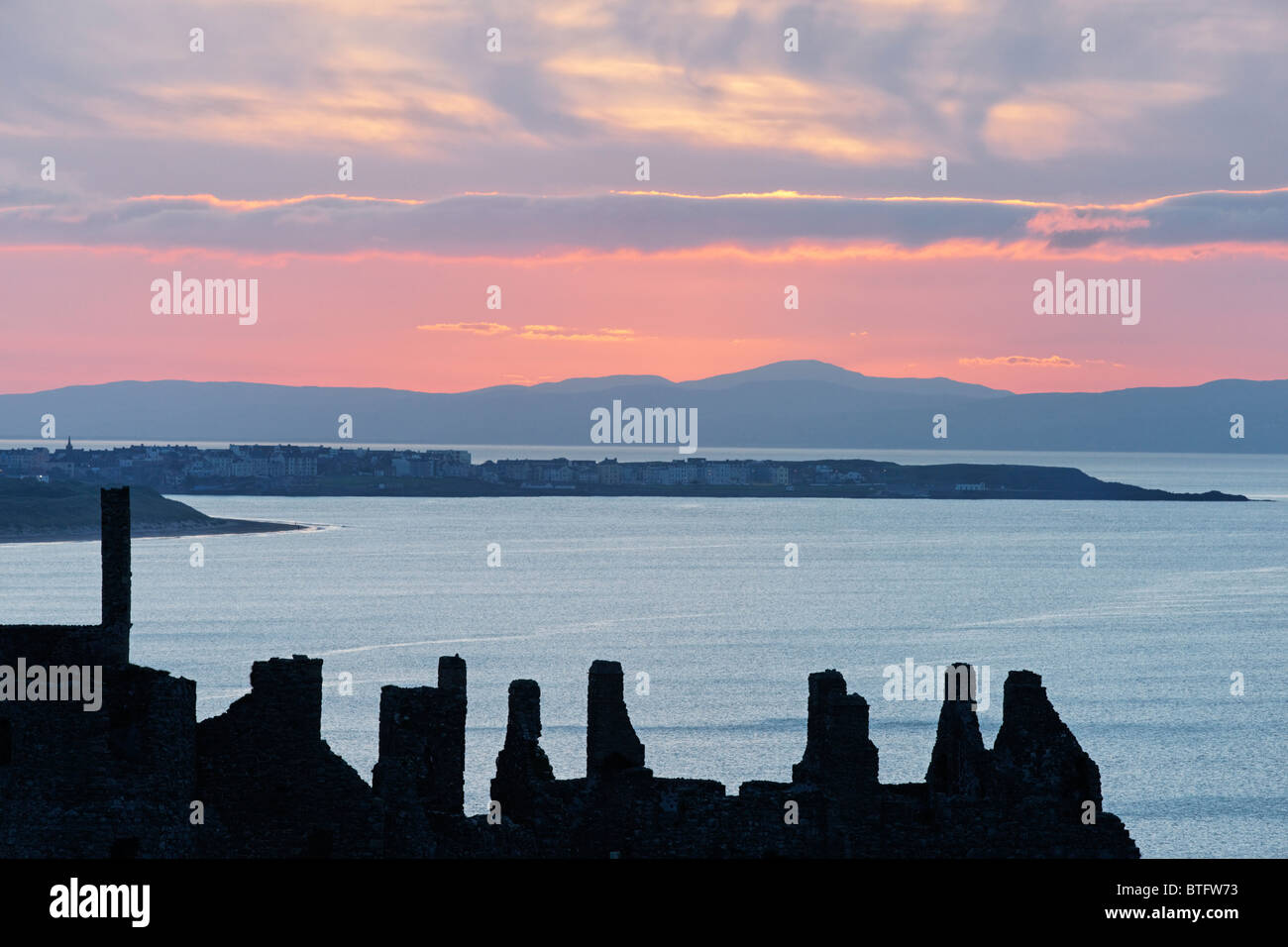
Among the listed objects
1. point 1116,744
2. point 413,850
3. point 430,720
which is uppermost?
point 430,720

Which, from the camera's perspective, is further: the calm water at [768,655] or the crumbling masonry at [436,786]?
the calm water at [768,655]

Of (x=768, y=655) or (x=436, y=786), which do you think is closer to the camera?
(x=436, y=786)

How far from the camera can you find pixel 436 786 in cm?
2694

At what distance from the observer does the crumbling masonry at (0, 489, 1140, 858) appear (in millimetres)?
24781

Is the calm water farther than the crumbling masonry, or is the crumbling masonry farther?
the calm water

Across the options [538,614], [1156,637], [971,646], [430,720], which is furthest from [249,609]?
[430,720]

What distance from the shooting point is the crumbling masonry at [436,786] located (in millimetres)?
24781

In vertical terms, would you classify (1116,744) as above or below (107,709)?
below
